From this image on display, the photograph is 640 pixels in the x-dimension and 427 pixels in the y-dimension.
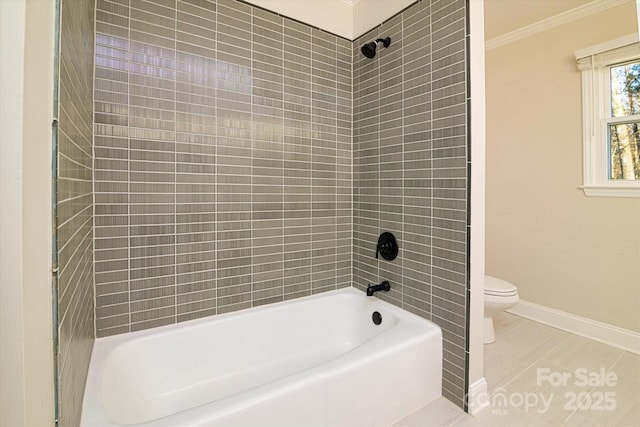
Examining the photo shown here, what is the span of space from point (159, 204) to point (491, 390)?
2.10 meters

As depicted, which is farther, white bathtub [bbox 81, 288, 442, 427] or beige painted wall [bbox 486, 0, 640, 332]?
beige painted wall [bbox 486, 0, 640, 332]

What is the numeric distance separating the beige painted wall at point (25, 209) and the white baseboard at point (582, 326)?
3.16 metres

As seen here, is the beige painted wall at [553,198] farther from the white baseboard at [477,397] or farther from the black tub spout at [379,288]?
the black tub spout at [379,288]

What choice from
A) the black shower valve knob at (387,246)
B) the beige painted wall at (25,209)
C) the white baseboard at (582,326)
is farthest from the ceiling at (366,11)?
the white baseboard at (582,326)

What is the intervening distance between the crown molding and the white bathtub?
266 centimetres

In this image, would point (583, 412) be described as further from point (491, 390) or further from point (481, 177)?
A: point (481, 177)

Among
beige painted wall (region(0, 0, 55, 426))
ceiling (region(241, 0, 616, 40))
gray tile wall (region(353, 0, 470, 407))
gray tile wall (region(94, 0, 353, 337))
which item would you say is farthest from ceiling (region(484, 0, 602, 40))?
beige painted wall (region(0, 0, 55, 426))

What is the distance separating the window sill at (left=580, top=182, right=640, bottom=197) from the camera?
201 cm

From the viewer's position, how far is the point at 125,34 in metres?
1.41

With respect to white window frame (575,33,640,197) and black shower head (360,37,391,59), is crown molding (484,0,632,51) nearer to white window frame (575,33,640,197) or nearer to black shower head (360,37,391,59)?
white window frame (575,33,640,197)

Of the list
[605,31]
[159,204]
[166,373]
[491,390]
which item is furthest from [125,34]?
[605,31]

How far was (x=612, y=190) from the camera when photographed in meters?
2.10

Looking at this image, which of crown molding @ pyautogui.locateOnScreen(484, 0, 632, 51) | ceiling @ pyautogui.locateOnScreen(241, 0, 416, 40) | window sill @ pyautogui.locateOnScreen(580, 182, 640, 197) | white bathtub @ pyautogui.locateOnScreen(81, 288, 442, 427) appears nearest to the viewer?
white bathtub @ pyautogui.locateOnScreen(81, 288, 442, 427)

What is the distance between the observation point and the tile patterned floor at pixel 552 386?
55.6 inches
